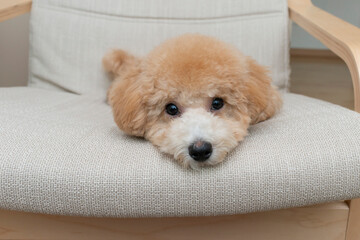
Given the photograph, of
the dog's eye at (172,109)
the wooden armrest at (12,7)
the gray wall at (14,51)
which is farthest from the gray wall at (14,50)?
the dog's eye at (172,109)

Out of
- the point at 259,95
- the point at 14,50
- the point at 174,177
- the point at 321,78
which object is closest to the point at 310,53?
the point at 321,78

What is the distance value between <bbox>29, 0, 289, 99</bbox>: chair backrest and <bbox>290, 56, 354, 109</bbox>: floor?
1214mm

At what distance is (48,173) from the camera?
2.52 ft

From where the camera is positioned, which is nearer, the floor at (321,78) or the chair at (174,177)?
the chair at (174,177)

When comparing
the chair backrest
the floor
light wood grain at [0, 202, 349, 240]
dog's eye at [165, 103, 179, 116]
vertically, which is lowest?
light wood grain at [0, 202, 349, 240]

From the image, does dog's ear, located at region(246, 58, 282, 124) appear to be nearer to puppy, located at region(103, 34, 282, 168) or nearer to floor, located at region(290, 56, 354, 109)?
puppy, located at region(103, 34, 282, 168)

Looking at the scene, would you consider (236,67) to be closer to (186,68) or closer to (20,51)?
(186,68)

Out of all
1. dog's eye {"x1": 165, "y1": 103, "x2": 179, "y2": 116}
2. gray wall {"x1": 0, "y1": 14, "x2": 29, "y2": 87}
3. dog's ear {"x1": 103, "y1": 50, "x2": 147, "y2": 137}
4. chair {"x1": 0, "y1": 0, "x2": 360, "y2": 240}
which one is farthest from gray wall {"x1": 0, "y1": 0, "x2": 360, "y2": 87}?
dog's eye {"x1": 165, "y1": 103, "x2": 179, "y2": 116}

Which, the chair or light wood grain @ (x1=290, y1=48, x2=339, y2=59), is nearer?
the chair

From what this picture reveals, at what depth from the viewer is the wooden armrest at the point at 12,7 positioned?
1293 millimetres

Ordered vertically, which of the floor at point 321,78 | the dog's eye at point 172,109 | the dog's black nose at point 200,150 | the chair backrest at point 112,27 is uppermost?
the chair backrest at point 112,27

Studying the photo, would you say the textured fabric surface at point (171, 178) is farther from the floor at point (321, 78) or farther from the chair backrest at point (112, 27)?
the floor at point (321, 78)

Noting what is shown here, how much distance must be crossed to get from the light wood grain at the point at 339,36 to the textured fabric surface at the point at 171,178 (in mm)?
133

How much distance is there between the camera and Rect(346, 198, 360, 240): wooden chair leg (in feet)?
2.89
